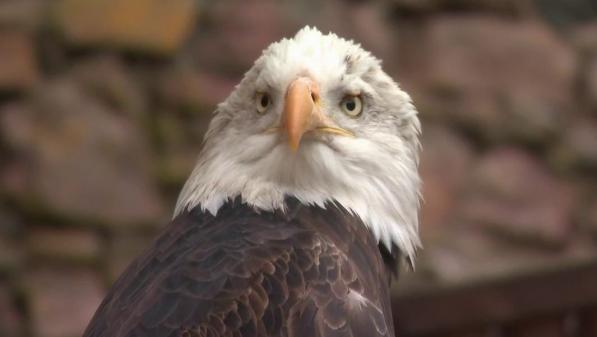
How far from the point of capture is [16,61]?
177 inches

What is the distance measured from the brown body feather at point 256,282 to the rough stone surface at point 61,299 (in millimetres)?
1650

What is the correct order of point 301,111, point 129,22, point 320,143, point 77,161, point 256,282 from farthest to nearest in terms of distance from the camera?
point 129,22 → point 77,161 → point 320,143 → point 301,111 → point 256,282

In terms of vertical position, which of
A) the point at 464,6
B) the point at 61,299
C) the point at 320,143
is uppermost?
the point at 464,6

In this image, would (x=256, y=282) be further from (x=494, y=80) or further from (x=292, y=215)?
(x=494, y=80)

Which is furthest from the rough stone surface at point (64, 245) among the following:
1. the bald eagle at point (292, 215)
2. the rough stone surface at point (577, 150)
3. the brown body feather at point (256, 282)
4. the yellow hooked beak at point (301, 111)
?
the yellow hooked beak at point (301, 111)

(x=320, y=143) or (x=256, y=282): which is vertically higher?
(x=320, y=143)

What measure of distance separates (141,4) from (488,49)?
1053 mm

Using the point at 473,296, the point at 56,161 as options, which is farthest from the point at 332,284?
the point at 56,161

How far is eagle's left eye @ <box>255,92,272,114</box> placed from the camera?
290cm

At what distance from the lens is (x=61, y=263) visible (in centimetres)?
453

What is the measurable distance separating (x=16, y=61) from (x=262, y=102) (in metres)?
1.75

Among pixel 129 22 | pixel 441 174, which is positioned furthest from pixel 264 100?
pixel 441 174

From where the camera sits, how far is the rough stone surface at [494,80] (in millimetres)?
4926

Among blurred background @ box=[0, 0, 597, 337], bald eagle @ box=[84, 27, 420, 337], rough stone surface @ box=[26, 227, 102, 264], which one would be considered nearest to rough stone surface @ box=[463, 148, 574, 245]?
blurred background @ box=[0, 0, 597, 337]
